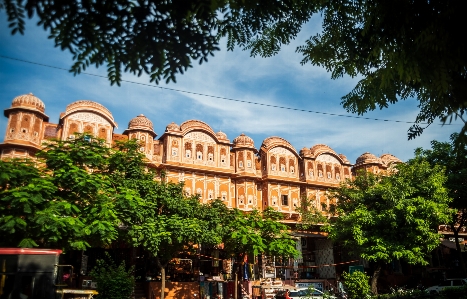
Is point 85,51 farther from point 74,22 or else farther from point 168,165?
point 168,165

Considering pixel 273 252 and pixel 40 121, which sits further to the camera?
pixel 40 121

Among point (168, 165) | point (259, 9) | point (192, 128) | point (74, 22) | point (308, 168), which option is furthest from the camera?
point (308, 168)

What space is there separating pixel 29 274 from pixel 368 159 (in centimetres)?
2850

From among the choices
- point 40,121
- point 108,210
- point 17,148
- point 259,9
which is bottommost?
point 108,210

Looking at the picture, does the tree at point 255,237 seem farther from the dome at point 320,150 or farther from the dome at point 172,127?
the dome at point 320,150

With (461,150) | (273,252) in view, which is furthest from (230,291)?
(461,150)

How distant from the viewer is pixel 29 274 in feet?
27.7

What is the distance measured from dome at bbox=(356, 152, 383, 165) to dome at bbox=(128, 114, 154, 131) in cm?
1822

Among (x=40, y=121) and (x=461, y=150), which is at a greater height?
(x=40, y=121)

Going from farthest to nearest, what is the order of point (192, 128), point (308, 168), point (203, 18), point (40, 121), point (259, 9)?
1. point (308, 168)
2. point (192, 128)
3. point (40, 121)
4. point (259, 9)
5. point (203, 18)

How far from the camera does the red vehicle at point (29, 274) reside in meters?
8.02

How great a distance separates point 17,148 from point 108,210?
981cm

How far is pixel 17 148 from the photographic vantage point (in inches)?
784

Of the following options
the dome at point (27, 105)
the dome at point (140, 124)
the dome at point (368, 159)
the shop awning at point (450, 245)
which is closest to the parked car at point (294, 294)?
the dome at point (140, 124)
